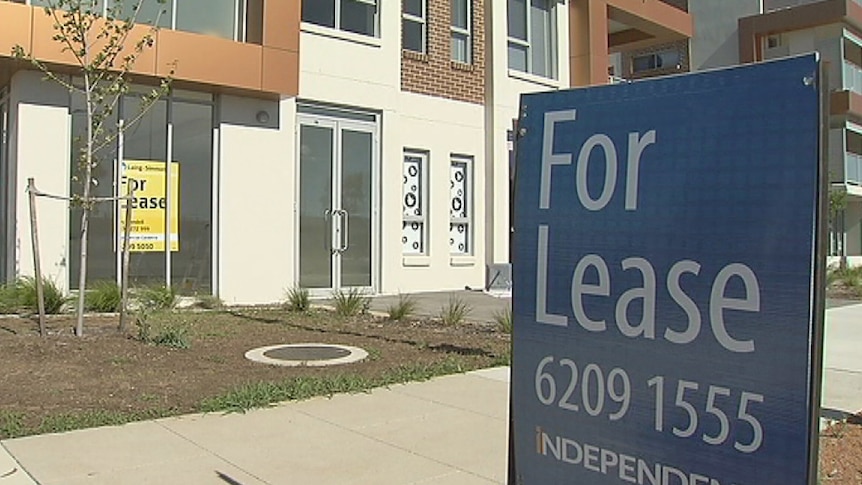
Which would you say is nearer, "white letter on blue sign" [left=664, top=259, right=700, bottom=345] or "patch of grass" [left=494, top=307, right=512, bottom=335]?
"white letter on blue sign" [left=664, top=259, right=700, bottom=345]

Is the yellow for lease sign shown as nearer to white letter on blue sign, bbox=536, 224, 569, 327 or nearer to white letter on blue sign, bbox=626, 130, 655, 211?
white letter on blue sign, bbox=536, 224, 569, 327

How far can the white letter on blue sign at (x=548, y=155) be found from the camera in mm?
2863

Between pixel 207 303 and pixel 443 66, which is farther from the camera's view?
pixel 443 66

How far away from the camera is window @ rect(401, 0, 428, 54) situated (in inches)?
646

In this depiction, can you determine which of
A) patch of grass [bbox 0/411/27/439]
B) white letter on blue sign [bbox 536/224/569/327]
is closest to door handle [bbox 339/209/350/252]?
patch of grass [bbox 0/411/27/439]

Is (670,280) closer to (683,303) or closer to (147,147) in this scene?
(683,303)

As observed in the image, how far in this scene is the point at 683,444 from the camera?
2.43 meters

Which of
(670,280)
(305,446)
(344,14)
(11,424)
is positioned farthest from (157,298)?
(670,280)

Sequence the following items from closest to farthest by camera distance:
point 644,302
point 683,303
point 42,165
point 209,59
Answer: point 683,303
point 644,302
point 42,165
point 209,59

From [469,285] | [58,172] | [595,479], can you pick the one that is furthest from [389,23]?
[595,479]

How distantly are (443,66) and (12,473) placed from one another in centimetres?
1370

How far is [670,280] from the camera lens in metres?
2.47

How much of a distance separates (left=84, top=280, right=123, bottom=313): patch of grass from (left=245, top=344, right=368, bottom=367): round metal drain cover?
154 inches

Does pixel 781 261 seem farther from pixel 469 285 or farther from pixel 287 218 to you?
pixel 469 285
